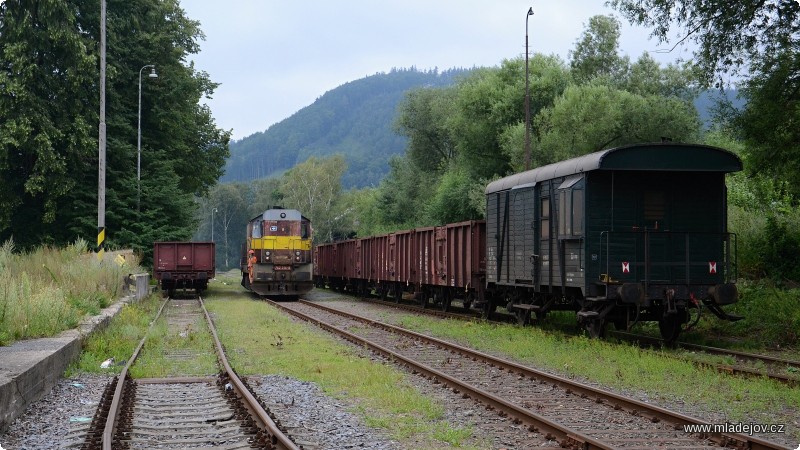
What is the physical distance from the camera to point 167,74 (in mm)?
43469

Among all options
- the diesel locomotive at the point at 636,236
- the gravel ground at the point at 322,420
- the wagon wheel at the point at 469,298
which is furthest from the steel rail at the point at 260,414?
the wagon wheel at the point at 469,298

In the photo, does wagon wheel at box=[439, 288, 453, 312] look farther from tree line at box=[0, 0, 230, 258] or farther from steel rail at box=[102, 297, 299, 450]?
tree line at box=[0, 0, 230, 258]

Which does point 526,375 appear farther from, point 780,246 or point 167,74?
point 167,74

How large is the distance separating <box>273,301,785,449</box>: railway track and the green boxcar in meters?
2.81

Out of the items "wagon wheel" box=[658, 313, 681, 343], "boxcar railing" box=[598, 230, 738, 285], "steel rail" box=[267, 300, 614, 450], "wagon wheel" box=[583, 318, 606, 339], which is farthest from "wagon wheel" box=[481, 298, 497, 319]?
"steel rail" box=[267, 300, 614, 450]

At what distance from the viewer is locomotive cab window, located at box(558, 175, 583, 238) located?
15281 millimetres

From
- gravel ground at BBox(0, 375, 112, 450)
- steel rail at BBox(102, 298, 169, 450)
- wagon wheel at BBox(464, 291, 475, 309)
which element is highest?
wagon wheel at BBox(464, 291, 475, 309)

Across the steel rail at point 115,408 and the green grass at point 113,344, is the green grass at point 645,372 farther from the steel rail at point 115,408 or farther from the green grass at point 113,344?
the green grass at point 113,344

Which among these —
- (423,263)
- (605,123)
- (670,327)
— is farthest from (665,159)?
(605,123)

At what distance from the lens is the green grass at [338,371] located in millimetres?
8625

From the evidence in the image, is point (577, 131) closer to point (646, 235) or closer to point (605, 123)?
point (605, 123)

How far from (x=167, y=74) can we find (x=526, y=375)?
35.8 metres

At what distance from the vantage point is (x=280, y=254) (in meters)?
33.8

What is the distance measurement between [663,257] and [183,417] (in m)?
9.29
